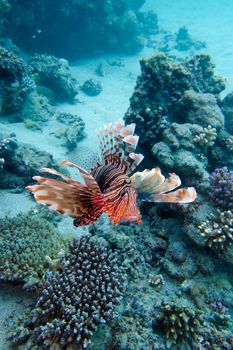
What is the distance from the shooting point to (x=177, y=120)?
19.6ft

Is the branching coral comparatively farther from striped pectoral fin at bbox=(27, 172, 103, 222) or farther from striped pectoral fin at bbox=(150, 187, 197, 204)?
striped pectoral fin at bbox=(150, 187, 197, 204)

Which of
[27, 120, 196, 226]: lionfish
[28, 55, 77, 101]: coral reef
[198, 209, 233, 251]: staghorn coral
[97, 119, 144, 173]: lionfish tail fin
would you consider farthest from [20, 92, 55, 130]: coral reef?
[27, 120, 196, 226]: lionfish

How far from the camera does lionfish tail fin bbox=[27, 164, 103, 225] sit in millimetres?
2166

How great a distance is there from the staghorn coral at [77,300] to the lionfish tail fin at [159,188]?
1443 mm

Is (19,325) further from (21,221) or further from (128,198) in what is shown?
(128,198)

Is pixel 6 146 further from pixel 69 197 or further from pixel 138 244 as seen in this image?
pixel 69 197

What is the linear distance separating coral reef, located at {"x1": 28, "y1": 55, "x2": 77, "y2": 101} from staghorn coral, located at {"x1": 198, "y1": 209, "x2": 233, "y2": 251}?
9.51m

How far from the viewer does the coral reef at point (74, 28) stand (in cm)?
1318

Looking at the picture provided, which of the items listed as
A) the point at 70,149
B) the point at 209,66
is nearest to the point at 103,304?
the point at 70,149

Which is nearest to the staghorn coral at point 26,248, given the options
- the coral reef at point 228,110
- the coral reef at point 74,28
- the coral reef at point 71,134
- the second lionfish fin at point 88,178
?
the second lionfish fin at point 88,178

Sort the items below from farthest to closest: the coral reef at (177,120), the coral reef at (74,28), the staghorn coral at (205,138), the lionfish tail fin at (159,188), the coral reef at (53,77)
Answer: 1. the coral reef at (74,28)
2. the coral reef at (53,77)
3. the staghorn coral at (205,138)
4. the coral reef at (177,120)
5. the lionfish tail fin at (159,188)

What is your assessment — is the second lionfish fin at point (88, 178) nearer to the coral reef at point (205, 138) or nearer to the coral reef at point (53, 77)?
the coral reef at point (205, 138)

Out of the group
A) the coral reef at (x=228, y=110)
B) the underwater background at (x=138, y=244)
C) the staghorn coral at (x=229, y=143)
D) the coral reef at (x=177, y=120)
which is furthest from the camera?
the coral reef at (x=228, y=110)

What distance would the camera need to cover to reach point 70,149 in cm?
835
